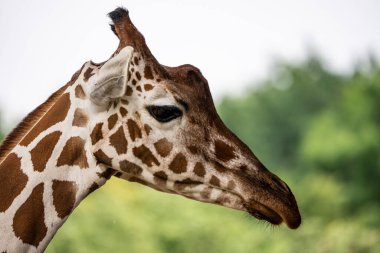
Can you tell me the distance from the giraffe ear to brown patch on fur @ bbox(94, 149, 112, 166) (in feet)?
1.18

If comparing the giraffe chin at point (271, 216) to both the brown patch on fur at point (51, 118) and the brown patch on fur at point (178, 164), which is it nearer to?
the brown patch on fur at point (178, 164)

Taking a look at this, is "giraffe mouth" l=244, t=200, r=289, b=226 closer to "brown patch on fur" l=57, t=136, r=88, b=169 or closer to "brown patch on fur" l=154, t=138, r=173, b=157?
"brown patch on fur" l=154, t=138, r=173, b=157

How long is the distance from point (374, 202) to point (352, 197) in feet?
9.23

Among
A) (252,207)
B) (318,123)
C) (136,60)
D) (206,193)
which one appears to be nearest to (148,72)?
(136,60)

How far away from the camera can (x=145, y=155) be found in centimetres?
629

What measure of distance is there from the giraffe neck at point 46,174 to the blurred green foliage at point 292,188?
139 centimetres

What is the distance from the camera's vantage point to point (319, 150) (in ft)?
291

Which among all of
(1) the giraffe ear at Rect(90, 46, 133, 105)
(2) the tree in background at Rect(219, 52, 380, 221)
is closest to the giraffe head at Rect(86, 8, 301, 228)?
(1) the giraffe ear at Rect(90, 46, 133, 105)

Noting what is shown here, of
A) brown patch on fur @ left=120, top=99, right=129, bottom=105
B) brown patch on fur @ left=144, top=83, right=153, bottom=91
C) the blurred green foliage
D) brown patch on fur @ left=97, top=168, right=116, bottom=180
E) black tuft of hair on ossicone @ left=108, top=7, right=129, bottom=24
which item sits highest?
the blurred green foliage

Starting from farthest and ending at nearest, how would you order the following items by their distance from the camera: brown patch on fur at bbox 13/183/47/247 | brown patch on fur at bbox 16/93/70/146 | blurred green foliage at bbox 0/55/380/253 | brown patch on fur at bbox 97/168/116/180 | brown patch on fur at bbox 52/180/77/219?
blurred green foliage at bbox 0/55/380/253 < brown patch on fur at bbox 16/93/70/146 < brown patch on fur at bbox 97/168/116/180 < brown patch on fur at bbox 52/180/77/219 < brown patch on fur at bbox 13/183/47/247

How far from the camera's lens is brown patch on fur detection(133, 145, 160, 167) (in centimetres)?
628

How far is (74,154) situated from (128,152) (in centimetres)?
37

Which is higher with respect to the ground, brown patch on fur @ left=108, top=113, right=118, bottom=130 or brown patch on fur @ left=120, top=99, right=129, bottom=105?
brown patch on fur @ left=120, top=99, right=129, bottom=105

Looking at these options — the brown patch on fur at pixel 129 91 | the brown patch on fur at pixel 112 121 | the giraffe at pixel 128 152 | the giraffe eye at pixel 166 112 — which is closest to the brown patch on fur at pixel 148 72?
the giraffe at pixel 128 152
